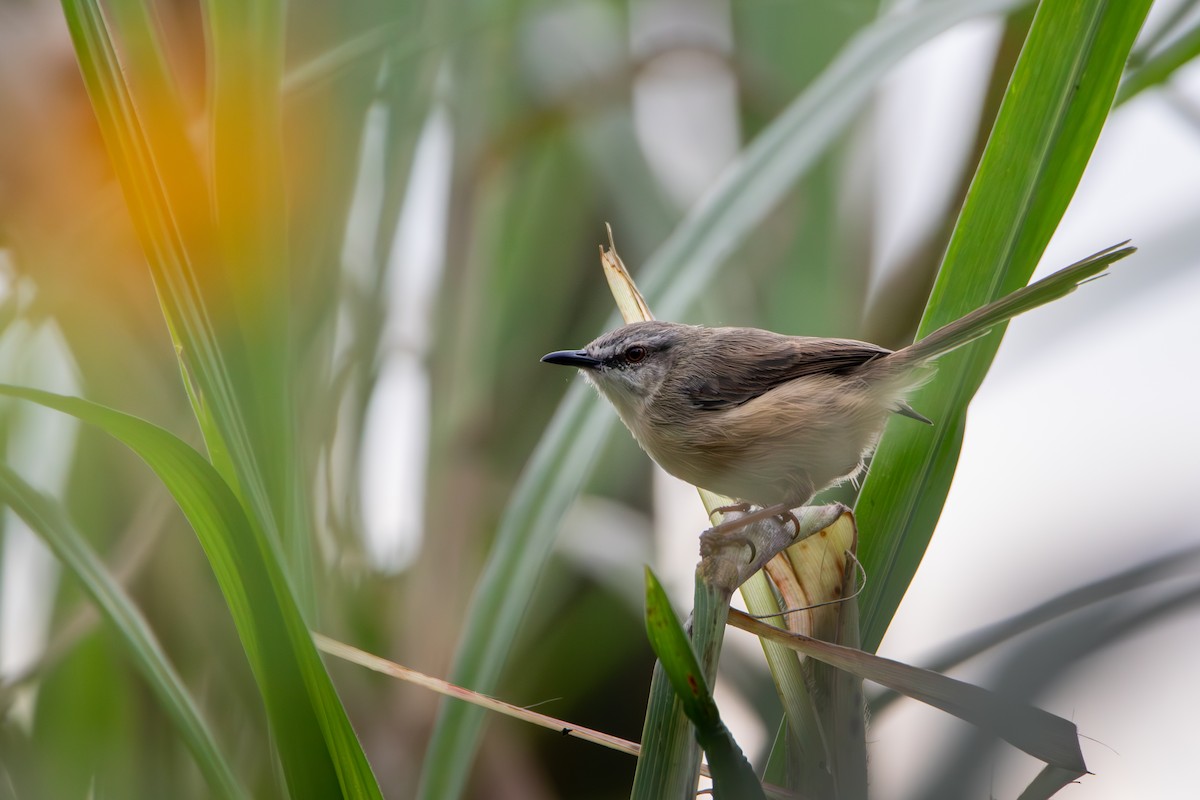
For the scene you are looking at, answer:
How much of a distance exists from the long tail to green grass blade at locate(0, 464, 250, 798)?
1.03 metres

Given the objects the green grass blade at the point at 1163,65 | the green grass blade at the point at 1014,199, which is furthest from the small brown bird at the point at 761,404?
the green grass blade at the point at 1163,65

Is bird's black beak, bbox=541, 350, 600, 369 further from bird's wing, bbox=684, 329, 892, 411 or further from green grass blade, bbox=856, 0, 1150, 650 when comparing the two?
green grass blade, bbox=856, 0, 1150, 650

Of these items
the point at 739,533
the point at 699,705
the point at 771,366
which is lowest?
the point at 699,705

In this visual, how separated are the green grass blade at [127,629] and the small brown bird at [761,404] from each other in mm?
864

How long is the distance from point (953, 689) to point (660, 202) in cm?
149

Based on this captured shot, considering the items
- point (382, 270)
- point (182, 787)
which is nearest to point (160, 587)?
point (182, 787)

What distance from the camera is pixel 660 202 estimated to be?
6.94 ft

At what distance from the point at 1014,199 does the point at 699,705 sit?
73cm

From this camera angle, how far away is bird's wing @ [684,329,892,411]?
1.67 m

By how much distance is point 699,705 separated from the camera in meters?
0.77

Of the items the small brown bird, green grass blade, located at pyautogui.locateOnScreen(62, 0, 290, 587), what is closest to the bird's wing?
the small brown bird

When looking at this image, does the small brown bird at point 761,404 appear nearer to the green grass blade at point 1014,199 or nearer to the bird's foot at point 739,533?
the bird's foot at point 739,533

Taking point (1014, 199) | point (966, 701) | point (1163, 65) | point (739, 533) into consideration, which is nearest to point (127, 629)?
point (739, 533)

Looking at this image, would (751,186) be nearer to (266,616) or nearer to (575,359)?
(575,359)
